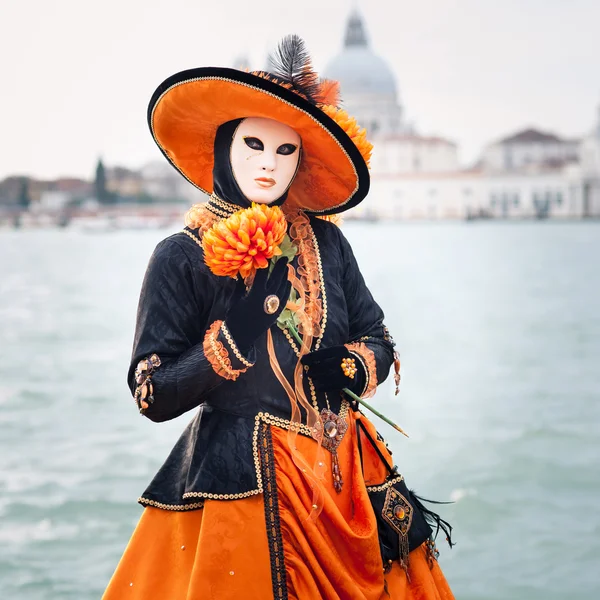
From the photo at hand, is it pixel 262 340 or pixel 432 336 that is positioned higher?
pixel 262 340

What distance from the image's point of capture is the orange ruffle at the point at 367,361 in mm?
1939

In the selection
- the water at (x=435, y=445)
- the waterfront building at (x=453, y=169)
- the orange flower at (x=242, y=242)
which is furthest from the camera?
the waterfront building at (x=453, y=169)

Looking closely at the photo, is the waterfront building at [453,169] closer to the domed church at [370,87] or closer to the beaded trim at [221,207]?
the domed church at [370,87]

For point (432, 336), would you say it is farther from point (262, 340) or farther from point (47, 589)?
point (262, 340)

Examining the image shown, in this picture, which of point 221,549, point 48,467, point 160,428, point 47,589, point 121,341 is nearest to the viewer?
point 221,549

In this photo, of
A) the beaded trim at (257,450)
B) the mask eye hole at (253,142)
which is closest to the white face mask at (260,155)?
the mask eye hole at (253,142)

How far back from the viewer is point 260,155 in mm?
1915

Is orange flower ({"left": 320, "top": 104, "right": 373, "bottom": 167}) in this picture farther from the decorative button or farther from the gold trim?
the decorative button

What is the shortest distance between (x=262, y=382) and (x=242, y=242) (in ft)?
0.86

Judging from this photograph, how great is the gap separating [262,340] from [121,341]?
8.98 metres

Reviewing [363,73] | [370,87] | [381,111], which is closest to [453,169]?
[381,111]

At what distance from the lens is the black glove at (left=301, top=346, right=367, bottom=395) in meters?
1.89

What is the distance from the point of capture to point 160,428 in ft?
19.6

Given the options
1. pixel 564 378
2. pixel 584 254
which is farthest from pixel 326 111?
pixel 584 254
